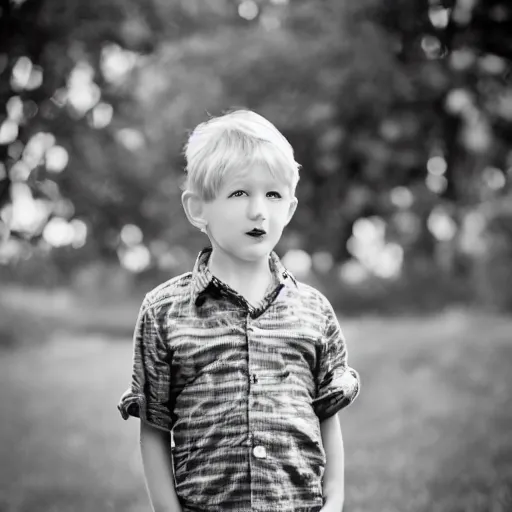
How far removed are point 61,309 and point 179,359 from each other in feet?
19.9

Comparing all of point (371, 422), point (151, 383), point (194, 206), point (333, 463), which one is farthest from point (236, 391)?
point (371, 422)

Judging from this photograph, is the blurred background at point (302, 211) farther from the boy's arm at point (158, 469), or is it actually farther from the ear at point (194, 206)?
the ear at point (194, 206)

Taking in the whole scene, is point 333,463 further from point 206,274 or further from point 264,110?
point 264,110

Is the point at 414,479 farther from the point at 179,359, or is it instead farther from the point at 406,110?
the point at 179,359

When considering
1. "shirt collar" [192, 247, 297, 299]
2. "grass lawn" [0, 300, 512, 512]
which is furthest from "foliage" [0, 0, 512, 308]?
"shirt collar" [192, 247, 297, 299]

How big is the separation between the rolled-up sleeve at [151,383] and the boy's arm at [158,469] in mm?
32

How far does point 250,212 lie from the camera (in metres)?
1.47

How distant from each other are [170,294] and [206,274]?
9 cm

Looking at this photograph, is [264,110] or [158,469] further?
[264,110]

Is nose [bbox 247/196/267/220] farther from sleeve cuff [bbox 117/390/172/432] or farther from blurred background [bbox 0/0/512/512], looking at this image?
blurred background [bbox 0/0/512/512]

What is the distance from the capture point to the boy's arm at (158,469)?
4.88 feet

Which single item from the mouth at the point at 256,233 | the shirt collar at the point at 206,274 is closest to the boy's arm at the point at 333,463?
the shirt collar at the point at 206,274

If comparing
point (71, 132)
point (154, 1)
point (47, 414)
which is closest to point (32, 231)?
point (71, 132)

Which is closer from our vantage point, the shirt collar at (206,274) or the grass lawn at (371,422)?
the shirt collar at (206,274)
